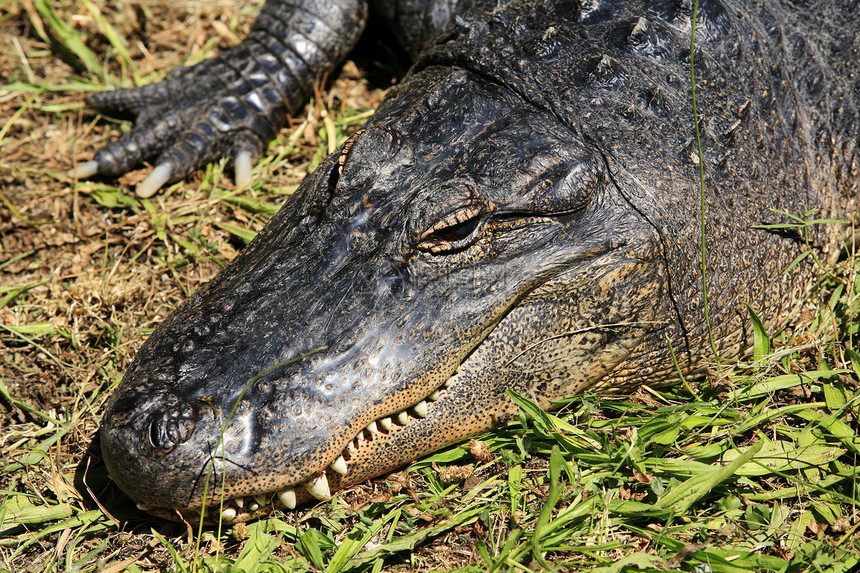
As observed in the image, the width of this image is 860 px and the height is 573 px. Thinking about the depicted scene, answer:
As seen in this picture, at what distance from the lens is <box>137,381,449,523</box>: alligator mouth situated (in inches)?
86.8

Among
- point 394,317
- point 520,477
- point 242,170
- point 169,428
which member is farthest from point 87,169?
point 520,477

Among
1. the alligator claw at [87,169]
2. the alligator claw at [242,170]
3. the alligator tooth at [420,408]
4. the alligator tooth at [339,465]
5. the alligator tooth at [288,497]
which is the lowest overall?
the alligator tooth at [288,497]

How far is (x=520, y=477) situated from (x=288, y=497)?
2.70 ft

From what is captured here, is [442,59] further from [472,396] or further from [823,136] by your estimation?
[823,136]

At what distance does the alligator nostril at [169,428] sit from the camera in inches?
80.4

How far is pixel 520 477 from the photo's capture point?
97.7 inches

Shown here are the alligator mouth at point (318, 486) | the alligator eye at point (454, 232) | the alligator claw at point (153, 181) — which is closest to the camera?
the alligator mouth at point (318, 486)

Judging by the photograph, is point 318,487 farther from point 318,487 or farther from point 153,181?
point 153,181

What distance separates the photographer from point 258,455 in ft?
6.78

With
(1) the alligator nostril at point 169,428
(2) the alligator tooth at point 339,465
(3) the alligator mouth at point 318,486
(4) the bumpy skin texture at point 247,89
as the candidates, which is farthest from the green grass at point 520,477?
(4) the bumpy skin texture at point 247,89

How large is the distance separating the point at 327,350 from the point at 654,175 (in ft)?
4.35

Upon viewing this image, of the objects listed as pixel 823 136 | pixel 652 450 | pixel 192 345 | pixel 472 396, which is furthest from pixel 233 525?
pixel 823 136

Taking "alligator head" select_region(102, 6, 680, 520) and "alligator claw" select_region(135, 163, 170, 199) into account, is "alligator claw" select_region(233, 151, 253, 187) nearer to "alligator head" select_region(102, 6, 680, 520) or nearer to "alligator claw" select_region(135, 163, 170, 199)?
"alligator claw" select_region(135, 163, 170, 199)

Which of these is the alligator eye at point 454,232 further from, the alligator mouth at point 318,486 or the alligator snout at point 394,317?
the alligator mouth at point 318,486
